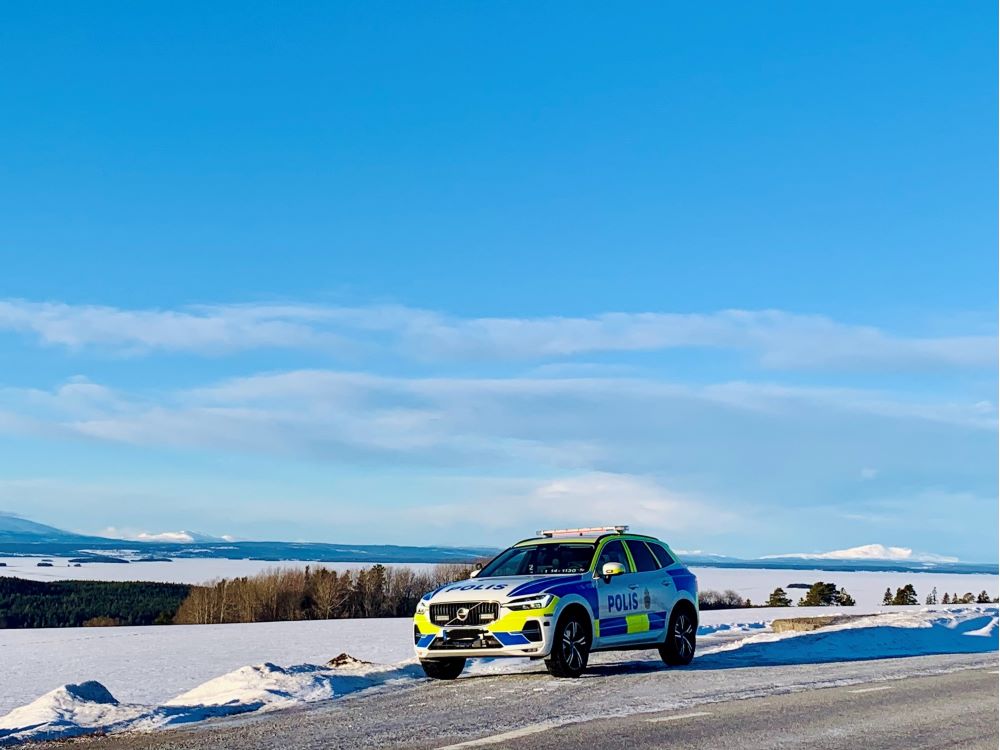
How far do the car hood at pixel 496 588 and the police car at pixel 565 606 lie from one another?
0.04 ft

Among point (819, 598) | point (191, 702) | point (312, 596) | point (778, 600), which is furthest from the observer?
point (819, 598)

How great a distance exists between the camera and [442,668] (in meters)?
14.6

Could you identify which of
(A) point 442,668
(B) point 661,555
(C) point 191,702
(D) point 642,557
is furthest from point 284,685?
(B) point 661,555

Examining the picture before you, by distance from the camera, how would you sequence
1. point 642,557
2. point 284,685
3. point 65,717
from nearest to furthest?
point 65,717 < point 284,685 < point 642,557

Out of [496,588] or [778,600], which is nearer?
[496,588]

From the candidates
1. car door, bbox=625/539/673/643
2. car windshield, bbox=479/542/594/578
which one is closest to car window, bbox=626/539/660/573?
car door, bbox=625/539/673/643

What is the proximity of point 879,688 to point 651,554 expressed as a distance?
153 inches

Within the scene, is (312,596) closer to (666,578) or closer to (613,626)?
(666,578)

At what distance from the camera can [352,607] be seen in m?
52.6

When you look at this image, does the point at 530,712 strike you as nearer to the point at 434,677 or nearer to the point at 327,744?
the point at 327,744

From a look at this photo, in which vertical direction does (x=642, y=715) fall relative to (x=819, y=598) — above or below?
below

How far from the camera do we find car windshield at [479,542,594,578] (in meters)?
15.0

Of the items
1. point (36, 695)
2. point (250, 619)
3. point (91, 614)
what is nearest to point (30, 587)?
point (91, 614)

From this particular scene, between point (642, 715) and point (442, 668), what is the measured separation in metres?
4.34
